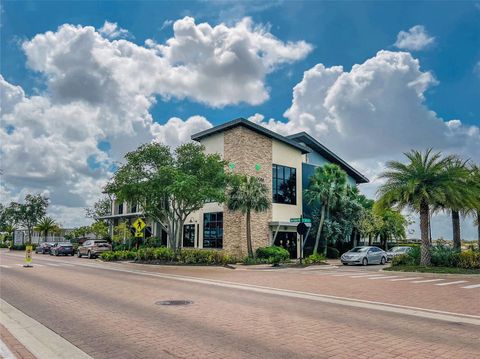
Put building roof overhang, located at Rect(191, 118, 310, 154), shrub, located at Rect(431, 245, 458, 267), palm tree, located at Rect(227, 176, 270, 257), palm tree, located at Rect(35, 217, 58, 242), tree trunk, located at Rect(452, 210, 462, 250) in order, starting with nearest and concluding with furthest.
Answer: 1. shrub, located at Rect(431, 245, 458, 267)
2. tree trunk, located at Rect(452, 210, 462, 250)
3. palm tree, located at Rect(227, 176, 270, 257)
4. building roof overhang, located at Rect(191, 118, 310, 154)
5. palm tree, located at Rect(35, 217, 58, 242)

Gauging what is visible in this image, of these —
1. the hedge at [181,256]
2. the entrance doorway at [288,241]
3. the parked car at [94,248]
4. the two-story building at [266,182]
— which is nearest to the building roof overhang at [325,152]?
the two-story building at [266,182]

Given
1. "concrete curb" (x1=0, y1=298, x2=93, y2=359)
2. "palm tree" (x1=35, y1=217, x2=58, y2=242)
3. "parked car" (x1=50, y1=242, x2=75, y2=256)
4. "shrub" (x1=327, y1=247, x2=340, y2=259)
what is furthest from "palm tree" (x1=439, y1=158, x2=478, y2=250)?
"palm tree" (x1=35, y1=217, x2=58, y2=242)

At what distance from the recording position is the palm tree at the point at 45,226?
65.8 metres

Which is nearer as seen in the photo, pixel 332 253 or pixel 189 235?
pixel 189 235

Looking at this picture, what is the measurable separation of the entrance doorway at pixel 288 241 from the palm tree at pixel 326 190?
191 centimetres

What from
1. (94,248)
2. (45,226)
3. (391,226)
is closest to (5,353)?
(94,248)

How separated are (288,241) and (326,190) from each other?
574 centimetres

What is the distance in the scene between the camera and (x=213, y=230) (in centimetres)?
3534

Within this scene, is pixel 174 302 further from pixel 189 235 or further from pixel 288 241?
pixel 189 235

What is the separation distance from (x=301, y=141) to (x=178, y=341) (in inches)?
1466

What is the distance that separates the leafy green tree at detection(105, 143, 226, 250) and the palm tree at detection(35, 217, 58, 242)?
42426 mm

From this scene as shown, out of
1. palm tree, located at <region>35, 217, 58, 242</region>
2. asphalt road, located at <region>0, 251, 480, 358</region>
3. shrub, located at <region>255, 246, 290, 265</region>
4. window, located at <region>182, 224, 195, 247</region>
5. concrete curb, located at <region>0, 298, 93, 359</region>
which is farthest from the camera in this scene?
palm tree, located at <region>35, 217, 58, 242</region>

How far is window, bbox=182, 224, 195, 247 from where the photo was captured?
37.8m

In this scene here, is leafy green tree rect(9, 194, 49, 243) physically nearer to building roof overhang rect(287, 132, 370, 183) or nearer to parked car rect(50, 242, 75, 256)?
parked car rect(50, 242, 75, 256)
